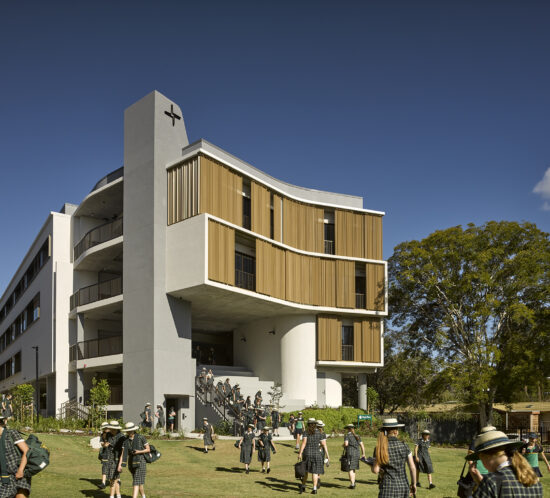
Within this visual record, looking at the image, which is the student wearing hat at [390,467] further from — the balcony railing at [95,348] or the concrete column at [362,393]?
the concrete column at [362,393]

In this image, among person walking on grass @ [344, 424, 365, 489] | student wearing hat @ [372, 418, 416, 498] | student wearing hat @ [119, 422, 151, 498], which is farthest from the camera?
person walking on grass @ [344, 424, 365, 489]

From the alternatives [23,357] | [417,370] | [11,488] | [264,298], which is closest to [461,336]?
[417,370]

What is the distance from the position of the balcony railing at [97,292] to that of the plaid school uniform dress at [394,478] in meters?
27.1

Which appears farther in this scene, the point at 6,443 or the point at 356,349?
the point at 356,349

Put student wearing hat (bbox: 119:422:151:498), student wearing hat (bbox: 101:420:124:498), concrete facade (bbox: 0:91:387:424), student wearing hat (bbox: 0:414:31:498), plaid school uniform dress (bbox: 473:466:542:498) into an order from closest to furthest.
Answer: plaid school uniform dress (bbox: 473:466:542:498) < student wearing hat (bbox: 0:414:31:498) < student wearing hat (bbox: 119:422:151:498) < student wearing hat (bbox: 101:420:124:498) < concrete facade (bbox: 0:91:387:424)

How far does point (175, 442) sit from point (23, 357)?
27.0m

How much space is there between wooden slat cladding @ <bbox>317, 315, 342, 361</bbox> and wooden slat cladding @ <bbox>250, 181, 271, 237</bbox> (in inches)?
289

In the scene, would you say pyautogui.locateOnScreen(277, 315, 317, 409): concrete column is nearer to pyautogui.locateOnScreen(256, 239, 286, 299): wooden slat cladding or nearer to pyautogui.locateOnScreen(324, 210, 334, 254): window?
pyautogui.locateOnScreen(256, 239, 286, 299): wooden slat cladding

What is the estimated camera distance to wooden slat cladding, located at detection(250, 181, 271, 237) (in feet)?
112

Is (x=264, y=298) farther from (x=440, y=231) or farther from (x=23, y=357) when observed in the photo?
(x=23, y=357)

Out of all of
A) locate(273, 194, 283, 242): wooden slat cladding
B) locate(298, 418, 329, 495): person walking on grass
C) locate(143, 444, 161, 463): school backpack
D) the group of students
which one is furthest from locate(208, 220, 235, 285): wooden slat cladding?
locate(143, 444, 161, 463): school backpack

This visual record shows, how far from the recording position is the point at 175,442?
→ 25984 millimetres

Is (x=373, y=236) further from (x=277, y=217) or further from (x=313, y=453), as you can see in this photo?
(x=313, y=453)

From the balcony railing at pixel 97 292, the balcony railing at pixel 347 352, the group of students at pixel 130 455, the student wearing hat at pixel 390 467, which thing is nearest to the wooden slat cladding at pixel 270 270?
the balcony railing at pixel 347 352
